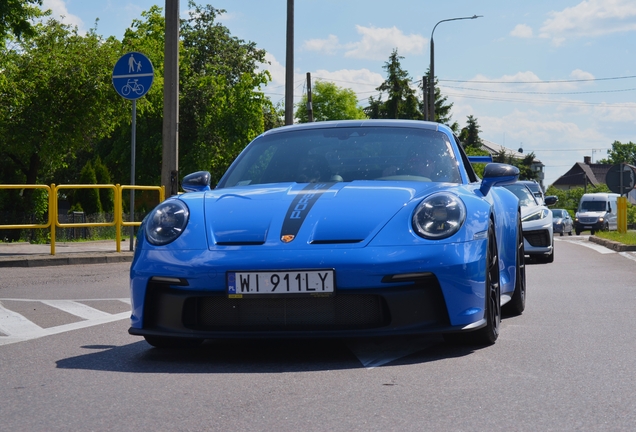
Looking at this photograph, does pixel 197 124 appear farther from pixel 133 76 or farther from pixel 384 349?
pixel 384 349

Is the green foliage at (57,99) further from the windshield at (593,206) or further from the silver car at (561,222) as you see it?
the windshield at (593,206)

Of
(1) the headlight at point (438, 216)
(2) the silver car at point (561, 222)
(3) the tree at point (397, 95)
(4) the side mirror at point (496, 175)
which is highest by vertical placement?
(3) the tree at point (397, 95)

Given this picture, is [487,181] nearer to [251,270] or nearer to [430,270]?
[430,270]

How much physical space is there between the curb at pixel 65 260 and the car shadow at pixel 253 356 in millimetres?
8320

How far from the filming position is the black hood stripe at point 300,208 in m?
4.88

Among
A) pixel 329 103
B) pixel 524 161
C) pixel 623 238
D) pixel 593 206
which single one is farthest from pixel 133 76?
pixel 524 161

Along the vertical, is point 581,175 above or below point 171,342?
above

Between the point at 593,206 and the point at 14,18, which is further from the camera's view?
the point at 593,206

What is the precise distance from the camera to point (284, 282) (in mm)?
4695

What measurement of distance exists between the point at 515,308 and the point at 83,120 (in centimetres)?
1835

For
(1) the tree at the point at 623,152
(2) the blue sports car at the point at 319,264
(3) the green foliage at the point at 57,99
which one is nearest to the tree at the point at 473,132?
(1) the tree at the point at 623,152

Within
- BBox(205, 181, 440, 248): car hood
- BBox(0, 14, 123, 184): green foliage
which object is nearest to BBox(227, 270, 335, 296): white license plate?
BBox(205, 181, 440, 248): car hood

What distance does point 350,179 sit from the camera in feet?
18.9

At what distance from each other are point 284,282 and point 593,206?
48.2m
